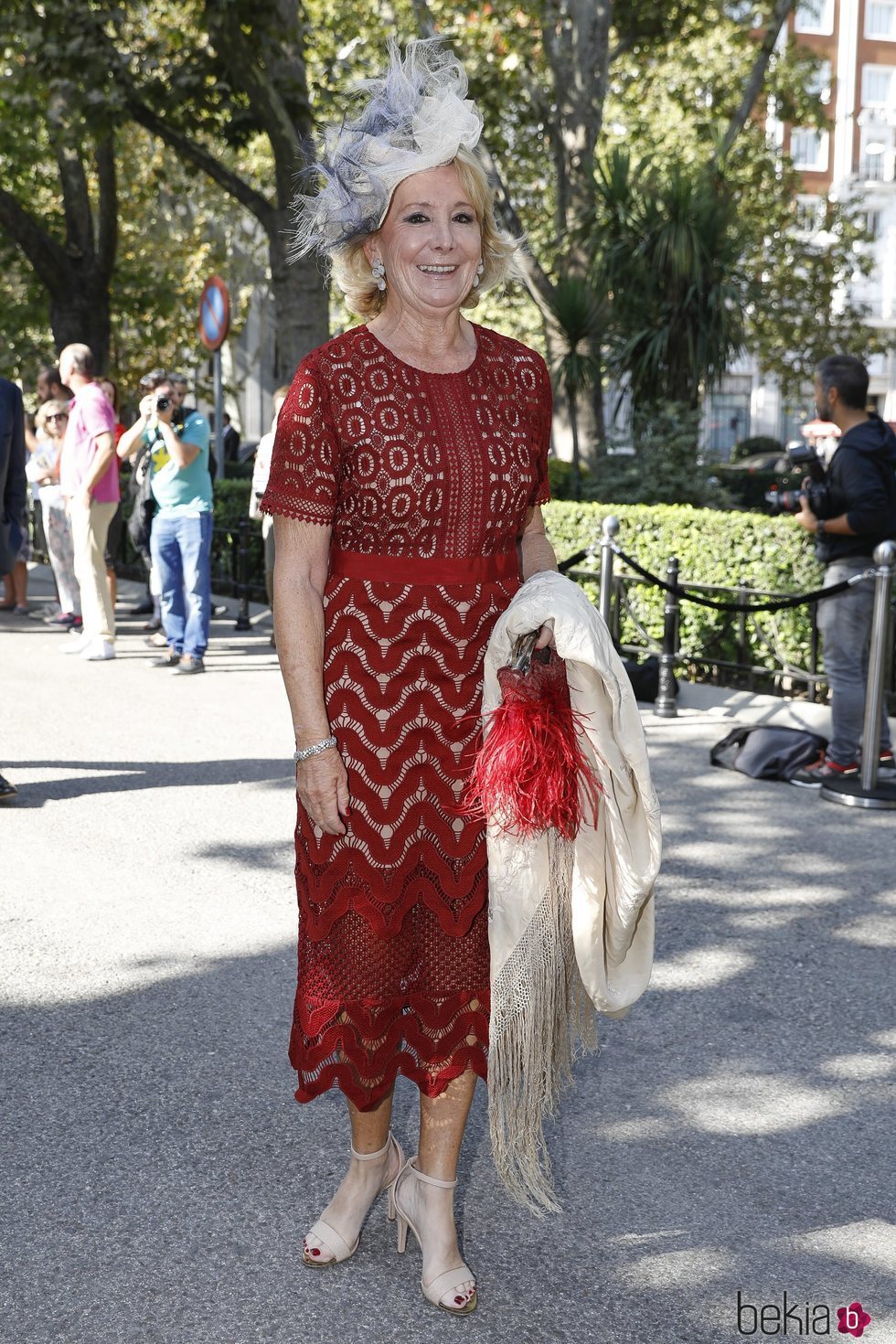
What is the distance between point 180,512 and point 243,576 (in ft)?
11.1

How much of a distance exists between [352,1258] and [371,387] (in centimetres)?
178

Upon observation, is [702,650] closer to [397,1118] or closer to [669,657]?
[669,657]

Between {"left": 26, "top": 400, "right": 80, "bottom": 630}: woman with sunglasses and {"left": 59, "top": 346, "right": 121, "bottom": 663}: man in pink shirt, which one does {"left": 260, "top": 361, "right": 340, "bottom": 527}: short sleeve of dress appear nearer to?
{"left": 59, "top": 346, "right": 121, "bottom": 663}: man in pink shirt

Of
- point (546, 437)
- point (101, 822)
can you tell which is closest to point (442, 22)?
point (101, 822)

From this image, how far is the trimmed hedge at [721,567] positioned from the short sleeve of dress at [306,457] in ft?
22.1

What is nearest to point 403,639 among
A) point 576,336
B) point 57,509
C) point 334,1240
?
point 334,1240

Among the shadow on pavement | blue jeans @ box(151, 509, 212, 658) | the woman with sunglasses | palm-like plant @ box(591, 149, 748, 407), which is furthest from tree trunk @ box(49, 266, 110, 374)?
the shadow on pavement

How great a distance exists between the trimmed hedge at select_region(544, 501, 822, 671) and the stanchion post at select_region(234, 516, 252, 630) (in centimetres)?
331

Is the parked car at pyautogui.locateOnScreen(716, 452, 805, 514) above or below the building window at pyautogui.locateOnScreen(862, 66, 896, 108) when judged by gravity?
below

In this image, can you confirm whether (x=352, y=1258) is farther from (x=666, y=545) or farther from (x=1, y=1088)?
(x=666, y=545)

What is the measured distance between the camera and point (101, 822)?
630 centimetres

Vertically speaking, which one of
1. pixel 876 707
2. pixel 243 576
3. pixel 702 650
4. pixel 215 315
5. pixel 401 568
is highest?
pixel 215 315

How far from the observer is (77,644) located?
1098 centimetres

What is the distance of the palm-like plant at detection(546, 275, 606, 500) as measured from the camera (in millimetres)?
Answer: 15344
